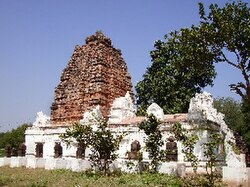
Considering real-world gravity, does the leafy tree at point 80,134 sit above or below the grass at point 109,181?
above

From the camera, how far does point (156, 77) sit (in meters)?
37.9

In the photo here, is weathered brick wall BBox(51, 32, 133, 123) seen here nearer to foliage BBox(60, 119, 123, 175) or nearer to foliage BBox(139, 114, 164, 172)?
foliage BBox(60, 119, 123, 175)

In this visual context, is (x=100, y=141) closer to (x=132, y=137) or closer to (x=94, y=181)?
(x=94, y=181)

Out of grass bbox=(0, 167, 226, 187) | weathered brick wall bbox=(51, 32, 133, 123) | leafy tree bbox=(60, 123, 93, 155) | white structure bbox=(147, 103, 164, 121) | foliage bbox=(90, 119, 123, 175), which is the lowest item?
grass bbox=(0, 167, 226, 187)

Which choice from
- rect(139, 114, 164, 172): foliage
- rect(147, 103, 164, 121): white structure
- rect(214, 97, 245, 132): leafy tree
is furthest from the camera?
rect(214, 97, 245, 132): leafy tree

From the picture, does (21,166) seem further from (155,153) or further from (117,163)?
(155,153)

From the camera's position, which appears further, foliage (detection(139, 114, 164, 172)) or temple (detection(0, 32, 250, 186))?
temple (detection(0, 32, 250, 186))

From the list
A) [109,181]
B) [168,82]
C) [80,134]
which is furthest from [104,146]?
[168,82]

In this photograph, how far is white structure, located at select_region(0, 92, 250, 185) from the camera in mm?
22469

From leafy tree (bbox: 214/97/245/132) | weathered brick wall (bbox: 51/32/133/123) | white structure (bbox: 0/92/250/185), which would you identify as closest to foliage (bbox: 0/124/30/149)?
weathered brick wall (bbox: 51/32/133/123)

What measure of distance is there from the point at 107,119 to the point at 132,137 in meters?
5.36

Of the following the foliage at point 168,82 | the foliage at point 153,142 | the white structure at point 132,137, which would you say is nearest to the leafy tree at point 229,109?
the foliage at point 168,82

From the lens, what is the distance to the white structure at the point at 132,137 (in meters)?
22.5

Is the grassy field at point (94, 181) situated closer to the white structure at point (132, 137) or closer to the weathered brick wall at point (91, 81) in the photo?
the white structure at point (132, 137)
